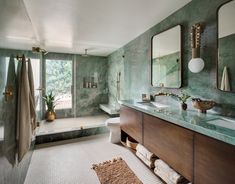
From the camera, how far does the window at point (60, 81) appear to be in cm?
481

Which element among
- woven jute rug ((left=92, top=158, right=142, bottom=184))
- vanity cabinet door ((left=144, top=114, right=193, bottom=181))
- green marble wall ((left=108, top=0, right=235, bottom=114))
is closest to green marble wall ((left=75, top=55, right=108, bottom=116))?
green marble wall ((left=108, top=0, right=235, bottom=114))

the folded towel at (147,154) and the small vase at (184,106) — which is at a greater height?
the small vase at (184,106)

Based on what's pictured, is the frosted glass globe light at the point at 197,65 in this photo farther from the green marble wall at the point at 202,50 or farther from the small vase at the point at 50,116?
the small vase at the point at 50,116

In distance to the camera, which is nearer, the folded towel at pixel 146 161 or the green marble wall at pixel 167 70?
the folded towel at pixel 146 161

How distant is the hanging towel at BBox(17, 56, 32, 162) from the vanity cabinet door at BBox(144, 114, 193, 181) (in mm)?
1502

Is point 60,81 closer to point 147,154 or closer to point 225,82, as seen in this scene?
point 147,154

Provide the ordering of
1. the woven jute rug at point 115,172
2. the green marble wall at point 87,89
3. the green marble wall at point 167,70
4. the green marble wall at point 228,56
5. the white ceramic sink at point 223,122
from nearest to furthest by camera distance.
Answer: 1. the white ceramic sink at point 223,122
2. the green marble wall at point 228,56
3. the woven jute rug at point 115,172
4. the green marble wall at point 167,70
5. the green marble wall at point 87,89

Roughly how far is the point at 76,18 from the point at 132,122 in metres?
1.93

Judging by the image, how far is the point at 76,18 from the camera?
2.35m

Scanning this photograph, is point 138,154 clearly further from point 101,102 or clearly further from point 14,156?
point 101,102

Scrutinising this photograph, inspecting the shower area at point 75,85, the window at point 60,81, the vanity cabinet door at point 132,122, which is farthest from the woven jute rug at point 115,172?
the window at point 60,81

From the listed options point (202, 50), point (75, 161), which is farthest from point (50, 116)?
point (202, 50)

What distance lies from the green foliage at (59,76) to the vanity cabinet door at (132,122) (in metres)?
2.89

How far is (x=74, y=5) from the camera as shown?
1.97m
